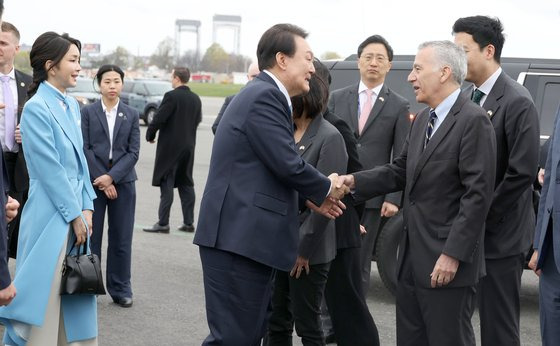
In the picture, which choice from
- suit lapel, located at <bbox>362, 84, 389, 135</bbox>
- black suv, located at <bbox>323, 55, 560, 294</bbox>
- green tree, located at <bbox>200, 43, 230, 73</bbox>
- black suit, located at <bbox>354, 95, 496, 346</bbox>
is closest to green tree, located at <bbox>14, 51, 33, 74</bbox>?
black suv, located at <bbox>323, 55, 560, 294</bbox>

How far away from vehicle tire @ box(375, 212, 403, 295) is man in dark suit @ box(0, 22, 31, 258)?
309cm

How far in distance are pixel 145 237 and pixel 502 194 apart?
6.78m

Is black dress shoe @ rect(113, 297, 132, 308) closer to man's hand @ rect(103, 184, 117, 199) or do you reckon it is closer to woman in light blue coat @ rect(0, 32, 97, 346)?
man's hand @ rect(103, 184, 117, 199)

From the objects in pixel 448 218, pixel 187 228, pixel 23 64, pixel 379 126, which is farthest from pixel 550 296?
pixel 23 64

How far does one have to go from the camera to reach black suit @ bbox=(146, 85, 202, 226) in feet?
39.0

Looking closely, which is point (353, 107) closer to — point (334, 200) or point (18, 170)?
point (334, 200)

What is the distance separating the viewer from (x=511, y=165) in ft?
17.3

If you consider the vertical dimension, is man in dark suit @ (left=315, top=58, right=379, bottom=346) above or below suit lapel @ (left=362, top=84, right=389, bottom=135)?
below

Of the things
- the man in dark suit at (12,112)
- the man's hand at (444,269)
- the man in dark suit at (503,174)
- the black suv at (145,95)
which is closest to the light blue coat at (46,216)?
the man in dark suit at (12,112)

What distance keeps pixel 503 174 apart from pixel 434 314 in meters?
1.07

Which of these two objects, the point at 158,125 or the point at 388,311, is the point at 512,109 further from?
the point at 158,125

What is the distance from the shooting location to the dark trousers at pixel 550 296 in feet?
15.7

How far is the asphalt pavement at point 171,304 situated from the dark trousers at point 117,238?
197mm

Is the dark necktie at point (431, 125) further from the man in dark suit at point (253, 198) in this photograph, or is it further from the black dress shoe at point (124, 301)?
the black dress shoe at point (124, 301)
